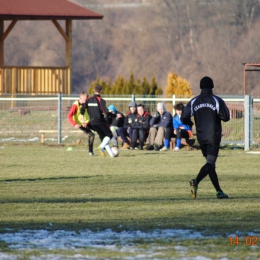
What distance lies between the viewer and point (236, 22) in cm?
7506

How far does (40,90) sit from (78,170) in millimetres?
17455

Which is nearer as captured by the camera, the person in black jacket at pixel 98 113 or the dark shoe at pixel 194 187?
the dark shoe at pixel 194 187

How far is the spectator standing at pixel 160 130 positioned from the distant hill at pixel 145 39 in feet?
132

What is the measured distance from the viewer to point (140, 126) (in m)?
23.3

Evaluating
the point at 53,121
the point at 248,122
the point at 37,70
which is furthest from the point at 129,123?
the point at 37,70

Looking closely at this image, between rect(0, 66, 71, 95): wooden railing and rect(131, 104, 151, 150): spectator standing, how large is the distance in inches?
412

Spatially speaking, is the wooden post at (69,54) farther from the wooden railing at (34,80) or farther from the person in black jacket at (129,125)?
the person in black jacket at (129,125)

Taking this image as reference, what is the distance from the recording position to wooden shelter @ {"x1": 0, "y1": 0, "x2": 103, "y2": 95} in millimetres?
33062

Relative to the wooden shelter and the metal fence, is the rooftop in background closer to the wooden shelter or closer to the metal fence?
the wooden shelter

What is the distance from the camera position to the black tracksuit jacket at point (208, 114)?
11.4 metres

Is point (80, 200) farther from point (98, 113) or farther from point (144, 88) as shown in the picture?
point (144, 88)
